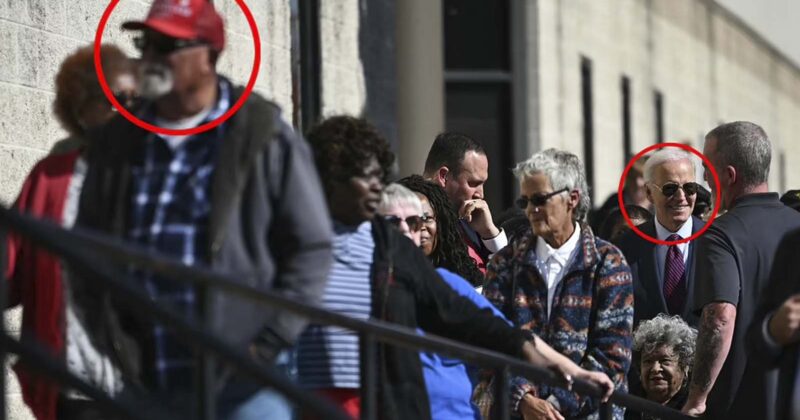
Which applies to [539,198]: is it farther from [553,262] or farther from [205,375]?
[205,375]

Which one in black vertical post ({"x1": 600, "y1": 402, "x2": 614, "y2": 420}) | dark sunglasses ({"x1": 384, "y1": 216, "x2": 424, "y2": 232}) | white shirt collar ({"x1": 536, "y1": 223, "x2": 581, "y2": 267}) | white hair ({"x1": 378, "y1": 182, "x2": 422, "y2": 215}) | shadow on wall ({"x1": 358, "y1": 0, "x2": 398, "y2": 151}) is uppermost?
shadow on wall ({"x1": 358, "y1": 0, "x2": 398, "y2": 151})

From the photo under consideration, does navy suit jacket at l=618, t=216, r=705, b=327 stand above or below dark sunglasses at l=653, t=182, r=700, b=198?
below

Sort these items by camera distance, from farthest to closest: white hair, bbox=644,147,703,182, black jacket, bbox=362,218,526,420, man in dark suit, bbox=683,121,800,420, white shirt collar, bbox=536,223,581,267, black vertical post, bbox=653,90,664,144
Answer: black vertical post, bbox=653,90,664,144, white hair, bbox=644,147,703,182, man in dark suit, bbox=683,121,800,420, white shirt collar, bbox=536,223,581,267, black jacket, bbox=362,218,526,420

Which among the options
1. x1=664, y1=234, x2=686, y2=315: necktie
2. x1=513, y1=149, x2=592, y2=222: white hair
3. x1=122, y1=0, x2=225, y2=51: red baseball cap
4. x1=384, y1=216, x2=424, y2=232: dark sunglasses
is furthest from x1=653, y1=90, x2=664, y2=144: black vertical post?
x1=122, y1=0, x2=225, y2=51: red baseball cap

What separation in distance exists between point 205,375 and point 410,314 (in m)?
1.30

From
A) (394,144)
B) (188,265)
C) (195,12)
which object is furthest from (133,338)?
(394,144)

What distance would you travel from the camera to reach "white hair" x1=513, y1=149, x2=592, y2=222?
7.66 metres

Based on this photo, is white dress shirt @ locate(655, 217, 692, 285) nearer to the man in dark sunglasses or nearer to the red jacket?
the man in dark sunglasses

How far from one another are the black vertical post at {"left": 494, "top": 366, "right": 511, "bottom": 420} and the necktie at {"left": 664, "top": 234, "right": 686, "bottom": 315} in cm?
263

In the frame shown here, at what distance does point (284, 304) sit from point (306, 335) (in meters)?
0.45

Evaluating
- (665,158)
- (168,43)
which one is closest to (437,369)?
(168,43)

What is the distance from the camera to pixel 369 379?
6.20 m

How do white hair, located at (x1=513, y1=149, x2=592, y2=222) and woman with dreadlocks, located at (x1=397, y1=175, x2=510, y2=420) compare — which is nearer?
woman with dreadlocks, located at (x1=397, y1=175, x2=510, y2=420)

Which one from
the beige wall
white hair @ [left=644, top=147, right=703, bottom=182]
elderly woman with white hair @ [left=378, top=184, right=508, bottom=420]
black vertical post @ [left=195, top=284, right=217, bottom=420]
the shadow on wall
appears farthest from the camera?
the beige wall
